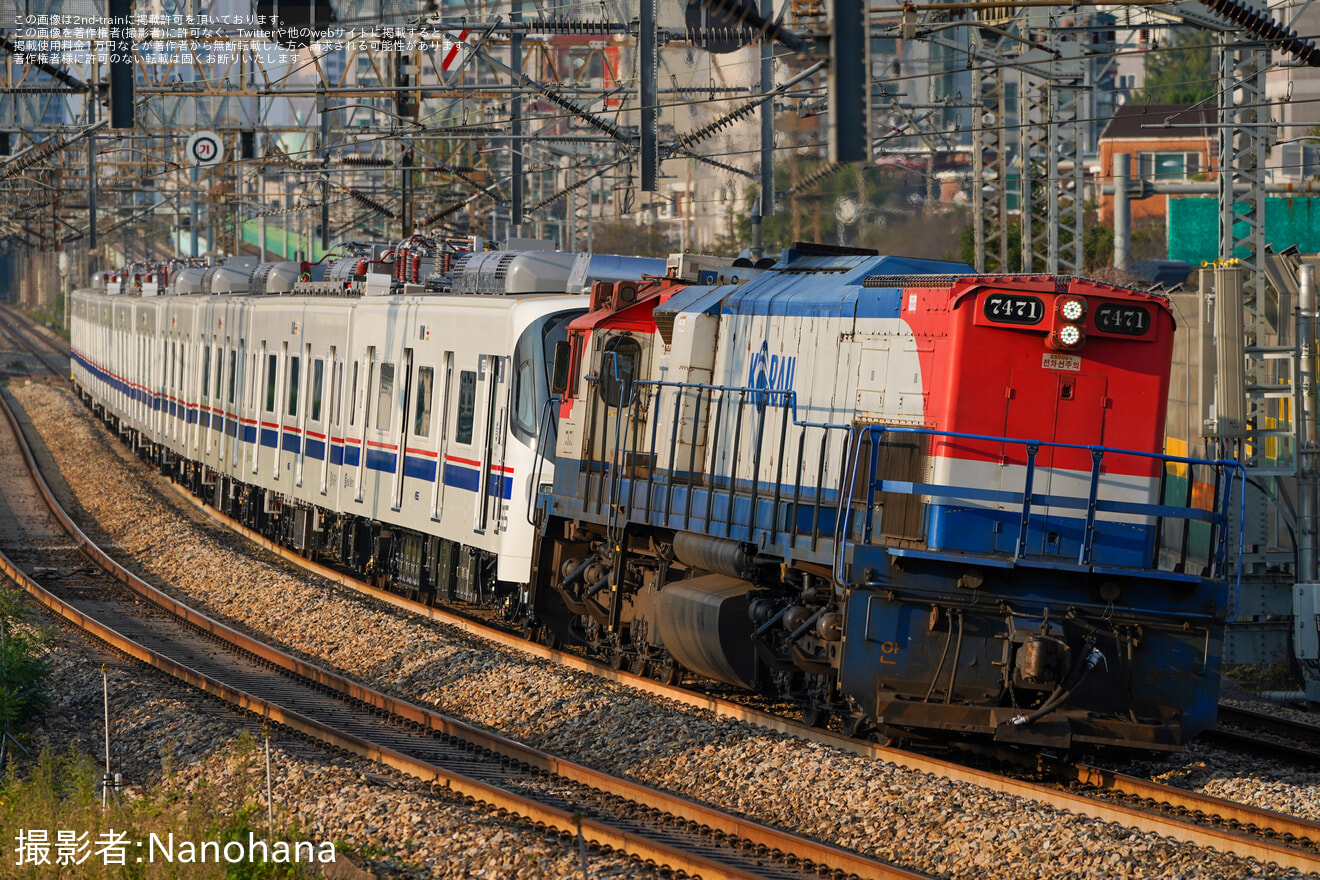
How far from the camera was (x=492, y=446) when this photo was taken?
16.4m

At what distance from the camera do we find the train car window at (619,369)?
45.8ft

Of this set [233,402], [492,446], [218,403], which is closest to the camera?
[492,446]

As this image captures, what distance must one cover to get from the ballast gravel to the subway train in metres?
0.57

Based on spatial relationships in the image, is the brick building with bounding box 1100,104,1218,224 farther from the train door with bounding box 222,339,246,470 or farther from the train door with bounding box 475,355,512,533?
the train door with bounding box 475,355,512,533

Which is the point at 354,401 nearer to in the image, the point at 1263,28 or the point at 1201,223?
the point at 1263,28

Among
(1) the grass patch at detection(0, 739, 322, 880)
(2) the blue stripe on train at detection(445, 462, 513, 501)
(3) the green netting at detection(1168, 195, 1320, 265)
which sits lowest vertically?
(1) the grass patch at detection(0, 739, 322, 880)

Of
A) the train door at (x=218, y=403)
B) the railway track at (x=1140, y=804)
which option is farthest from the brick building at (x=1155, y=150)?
the railway track at (x=1140, y=804)

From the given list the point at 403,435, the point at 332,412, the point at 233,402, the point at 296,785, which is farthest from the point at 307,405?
the point at 296,785

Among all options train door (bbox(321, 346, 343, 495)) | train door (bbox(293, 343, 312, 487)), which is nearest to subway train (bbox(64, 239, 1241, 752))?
train door (bbox(321, 346, 343, 495))

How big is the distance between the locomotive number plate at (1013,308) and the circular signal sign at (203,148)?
22.2 meters

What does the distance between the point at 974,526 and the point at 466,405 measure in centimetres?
787

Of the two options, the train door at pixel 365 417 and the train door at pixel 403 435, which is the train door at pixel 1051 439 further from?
the train door at pixel 365 417

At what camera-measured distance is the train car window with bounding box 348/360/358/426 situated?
20.2m

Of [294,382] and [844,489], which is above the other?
[294,382]
